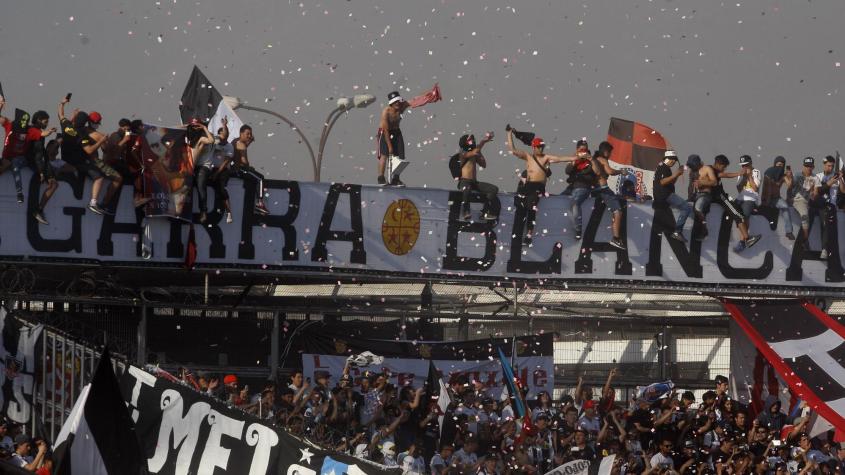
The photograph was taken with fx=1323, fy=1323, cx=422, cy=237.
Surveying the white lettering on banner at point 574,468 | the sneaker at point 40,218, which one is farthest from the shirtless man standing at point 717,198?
the sneaker at point 40,218

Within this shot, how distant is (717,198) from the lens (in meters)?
20.2

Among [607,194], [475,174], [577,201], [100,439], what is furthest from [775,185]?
[100,439]

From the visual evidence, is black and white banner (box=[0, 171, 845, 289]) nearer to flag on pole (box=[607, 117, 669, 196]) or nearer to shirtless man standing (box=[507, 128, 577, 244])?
shirtless man standing (box=[507, 128, 577, 244])

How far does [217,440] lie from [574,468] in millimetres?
6204

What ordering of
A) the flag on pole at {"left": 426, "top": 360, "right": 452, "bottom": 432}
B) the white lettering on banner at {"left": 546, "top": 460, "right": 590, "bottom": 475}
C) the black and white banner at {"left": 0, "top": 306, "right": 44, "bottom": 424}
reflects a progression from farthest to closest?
the flag on pole at {"left": 426, "top": 360, "right": 452, "bottom": 432}, the white lettering on banner at {"left": 546, "top": 460, "right": 590, "bottom": 475}, the black and white banner at {"left": 0, "top": 306, "right": 44, "bottom": 424}

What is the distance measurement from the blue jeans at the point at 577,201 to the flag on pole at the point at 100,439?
10.7 meters

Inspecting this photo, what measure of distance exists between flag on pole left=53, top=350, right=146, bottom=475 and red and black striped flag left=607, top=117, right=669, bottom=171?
1498cm

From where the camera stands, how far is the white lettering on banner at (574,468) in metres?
16.0

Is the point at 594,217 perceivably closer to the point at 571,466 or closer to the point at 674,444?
the point at 674,444

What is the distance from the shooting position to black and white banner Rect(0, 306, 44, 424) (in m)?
15.2

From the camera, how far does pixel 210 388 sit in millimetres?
16156

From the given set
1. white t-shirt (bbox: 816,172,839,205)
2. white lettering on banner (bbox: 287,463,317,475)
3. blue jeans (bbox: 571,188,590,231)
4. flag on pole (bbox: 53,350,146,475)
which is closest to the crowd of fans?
blue jeans (bbox: 571,188,590,231)

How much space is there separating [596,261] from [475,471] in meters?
4.15

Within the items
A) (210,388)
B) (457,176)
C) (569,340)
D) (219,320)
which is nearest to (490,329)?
(569,340)
